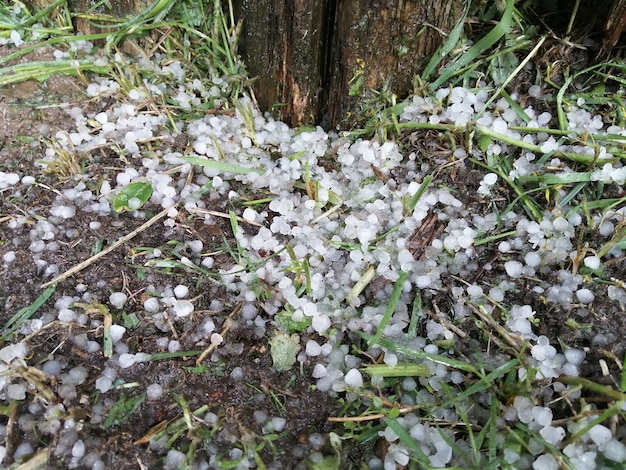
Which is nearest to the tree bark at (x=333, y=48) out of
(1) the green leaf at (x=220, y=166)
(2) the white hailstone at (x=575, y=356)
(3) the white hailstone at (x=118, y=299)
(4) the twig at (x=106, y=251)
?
(1) the green leaf at (x=220, y=166)

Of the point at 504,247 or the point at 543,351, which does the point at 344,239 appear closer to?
the point at 504,247

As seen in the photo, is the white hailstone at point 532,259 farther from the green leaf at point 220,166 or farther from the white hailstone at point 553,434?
the green leaf at point 220,166

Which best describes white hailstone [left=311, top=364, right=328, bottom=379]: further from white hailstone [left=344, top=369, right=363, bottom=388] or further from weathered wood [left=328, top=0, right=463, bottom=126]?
weathered wood [left=328, top=0, right=463, bottom=126]

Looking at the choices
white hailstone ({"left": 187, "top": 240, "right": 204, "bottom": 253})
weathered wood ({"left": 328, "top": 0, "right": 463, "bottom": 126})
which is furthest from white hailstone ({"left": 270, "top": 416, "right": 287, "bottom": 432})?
weathered wood ({"left": 328, "top": 0, "right": 463, "bottom": 126})

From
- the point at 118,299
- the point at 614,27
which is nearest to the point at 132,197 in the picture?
the point at 118,299

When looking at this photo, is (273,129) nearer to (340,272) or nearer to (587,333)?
(340,272)

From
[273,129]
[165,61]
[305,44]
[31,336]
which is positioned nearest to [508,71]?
[305,44]
